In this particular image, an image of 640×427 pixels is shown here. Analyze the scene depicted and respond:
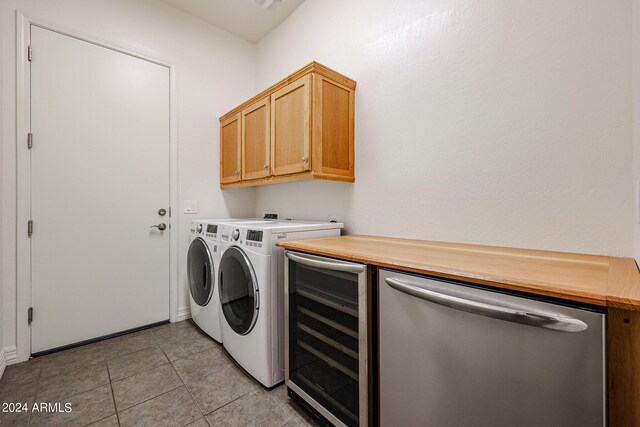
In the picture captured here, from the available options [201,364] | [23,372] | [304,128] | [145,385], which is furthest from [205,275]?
[304,128]

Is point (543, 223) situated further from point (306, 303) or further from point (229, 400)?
point (229, 400)

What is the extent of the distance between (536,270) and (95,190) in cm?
287

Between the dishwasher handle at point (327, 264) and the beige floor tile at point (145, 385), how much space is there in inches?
44.3

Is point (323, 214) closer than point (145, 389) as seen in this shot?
No

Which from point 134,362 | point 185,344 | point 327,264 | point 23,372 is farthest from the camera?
point 185,344

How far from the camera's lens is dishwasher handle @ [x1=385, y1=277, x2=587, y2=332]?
2.02ft

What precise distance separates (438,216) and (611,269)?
0.77 meters

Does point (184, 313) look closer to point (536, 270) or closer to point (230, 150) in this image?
point (230, 150)

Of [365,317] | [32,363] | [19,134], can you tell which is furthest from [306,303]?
[19,134]

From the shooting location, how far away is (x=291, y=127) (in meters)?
1.93

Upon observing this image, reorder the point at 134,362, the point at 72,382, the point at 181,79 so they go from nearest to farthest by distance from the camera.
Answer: the point at 72,382 → the point at 134,362 → the point at 181,79

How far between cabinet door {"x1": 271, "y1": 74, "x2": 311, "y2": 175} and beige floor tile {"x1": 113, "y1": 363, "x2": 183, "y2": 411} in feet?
5.10

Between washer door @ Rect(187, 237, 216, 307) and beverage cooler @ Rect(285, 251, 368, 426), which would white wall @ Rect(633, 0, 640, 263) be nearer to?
beverage cooler @ Rect(285, 251, 368, 426)

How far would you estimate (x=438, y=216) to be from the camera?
5.19ft
